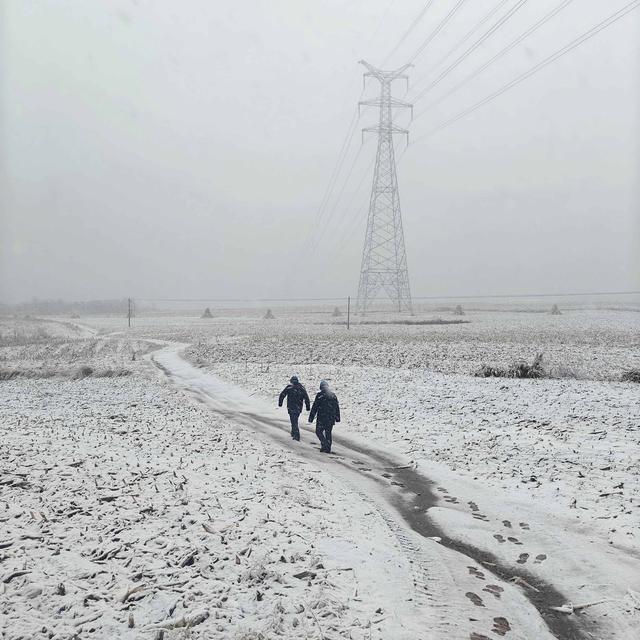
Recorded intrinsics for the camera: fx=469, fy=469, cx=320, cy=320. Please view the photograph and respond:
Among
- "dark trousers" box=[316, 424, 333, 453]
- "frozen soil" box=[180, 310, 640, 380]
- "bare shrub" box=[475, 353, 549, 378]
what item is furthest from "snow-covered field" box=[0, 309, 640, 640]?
"frozen soil" box=[180, 310, 640, 380]

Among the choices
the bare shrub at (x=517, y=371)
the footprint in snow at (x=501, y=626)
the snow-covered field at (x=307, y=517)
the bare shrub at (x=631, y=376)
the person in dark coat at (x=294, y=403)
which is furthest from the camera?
the bare shrub at (x=517, y=371)

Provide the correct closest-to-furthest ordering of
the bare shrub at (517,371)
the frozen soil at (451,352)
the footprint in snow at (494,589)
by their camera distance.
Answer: the footprint in snow at (494,589) → the bare shrub at (517,371) → the frozen soil at (451,352)

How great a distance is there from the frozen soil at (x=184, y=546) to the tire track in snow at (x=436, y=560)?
375 mm

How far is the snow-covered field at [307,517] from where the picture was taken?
19.1ft

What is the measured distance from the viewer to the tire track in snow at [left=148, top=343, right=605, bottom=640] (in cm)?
586

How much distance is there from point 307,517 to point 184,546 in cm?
228

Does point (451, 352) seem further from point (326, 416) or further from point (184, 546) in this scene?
point (184, 546)

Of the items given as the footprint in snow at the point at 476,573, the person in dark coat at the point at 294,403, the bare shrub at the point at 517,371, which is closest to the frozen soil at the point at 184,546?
the footprint in snow at the point at 476,573

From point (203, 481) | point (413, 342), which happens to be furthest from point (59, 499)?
point (413, 342)

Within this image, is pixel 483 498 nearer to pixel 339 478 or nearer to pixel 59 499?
pixel 339 478

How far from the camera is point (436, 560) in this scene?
7.30 metres

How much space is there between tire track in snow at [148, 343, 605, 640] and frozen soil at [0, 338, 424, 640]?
0.37 m

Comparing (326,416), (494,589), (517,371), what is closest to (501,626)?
(494,589)

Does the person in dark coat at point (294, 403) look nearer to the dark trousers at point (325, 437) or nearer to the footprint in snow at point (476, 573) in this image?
the dark trousers at point (325, 437)
